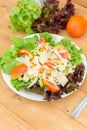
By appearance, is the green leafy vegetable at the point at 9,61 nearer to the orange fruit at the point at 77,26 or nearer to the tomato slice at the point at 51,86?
the tomato slice at the point at 51,86

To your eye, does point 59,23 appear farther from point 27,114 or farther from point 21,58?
point 27,114

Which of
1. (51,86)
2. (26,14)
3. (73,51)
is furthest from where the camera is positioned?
(26,14)

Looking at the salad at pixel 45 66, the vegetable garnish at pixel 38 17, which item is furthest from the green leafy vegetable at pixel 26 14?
the salad at pixel 45 66

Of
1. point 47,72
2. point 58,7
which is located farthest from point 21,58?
point 58,7

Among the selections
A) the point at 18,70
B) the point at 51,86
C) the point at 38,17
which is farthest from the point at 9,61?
the point at 38,17

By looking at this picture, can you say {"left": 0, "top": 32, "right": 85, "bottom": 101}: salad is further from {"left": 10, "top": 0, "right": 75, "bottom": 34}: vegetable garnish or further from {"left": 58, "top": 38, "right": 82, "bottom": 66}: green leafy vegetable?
{"left": 10, "top": 0, "right": 75, "bottom": 34}: vegetable garnish

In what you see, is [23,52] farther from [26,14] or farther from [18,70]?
[26,14]
